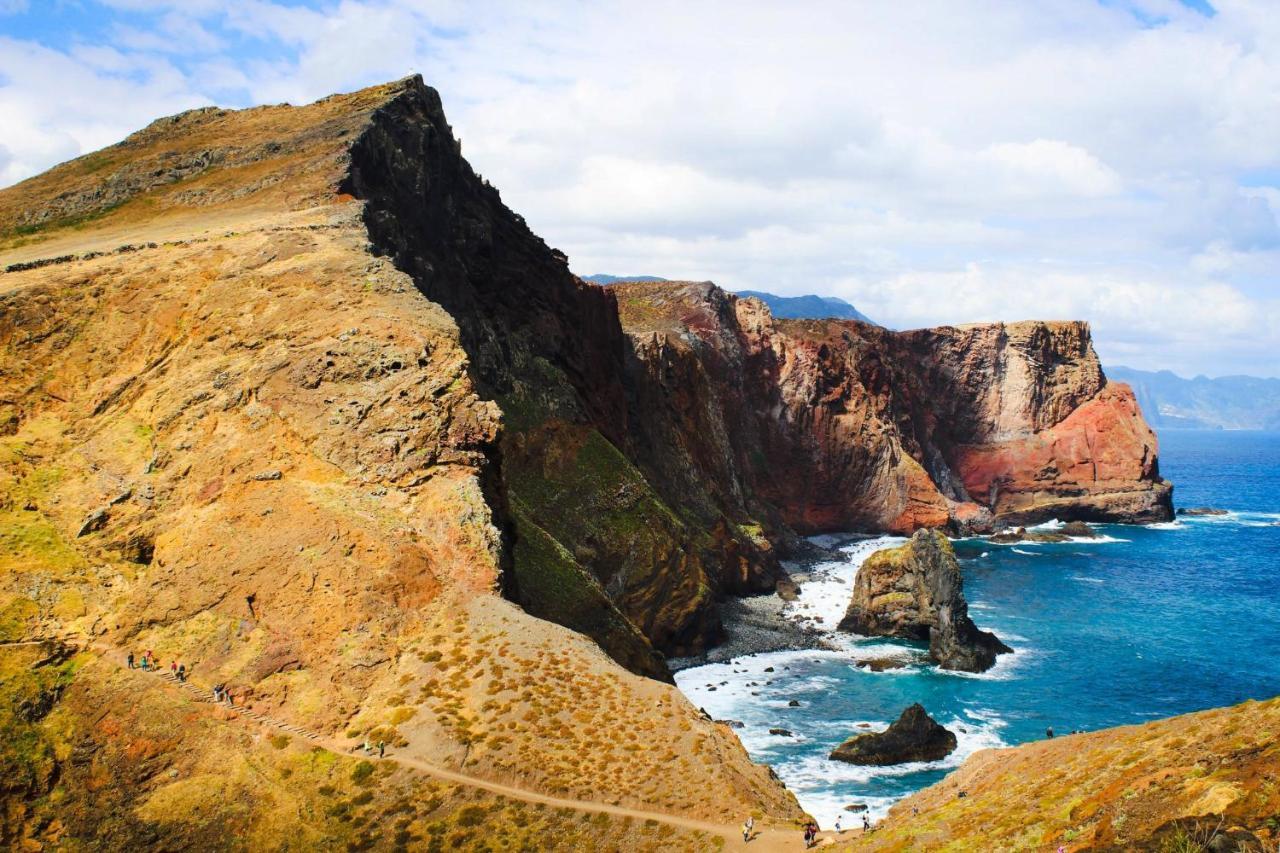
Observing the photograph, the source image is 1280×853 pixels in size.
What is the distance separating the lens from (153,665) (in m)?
28.1

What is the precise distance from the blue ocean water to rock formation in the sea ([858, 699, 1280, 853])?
1086 inches

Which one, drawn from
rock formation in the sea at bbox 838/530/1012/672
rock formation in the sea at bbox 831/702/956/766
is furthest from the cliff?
rock formation in the sea at bbox 838/530/1012/672

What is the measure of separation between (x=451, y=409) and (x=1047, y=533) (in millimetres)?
129303

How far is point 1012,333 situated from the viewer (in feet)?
536

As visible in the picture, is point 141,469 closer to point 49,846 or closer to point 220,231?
point 49,846

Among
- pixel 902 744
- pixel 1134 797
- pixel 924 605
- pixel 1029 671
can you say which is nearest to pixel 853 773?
pixel 902 744

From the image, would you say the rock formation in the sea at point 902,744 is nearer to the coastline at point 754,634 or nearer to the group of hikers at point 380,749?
the coastline at point 754,634

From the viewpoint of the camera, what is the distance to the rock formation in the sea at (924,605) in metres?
75.0

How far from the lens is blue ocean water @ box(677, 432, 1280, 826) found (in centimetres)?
5909

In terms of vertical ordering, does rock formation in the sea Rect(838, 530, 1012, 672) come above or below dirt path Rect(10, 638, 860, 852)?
below

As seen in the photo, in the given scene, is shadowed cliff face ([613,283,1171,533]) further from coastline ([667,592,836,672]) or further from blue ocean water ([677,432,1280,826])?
coastline ([667,592,836,672])

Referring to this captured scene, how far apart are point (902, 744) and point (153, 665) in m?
46.3

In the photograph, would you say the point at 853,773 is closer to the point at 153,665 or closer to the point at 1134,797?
the point at 1134,797

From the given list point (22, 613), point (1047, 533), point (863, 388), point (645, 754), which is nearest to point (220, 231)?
point (22, 613)
